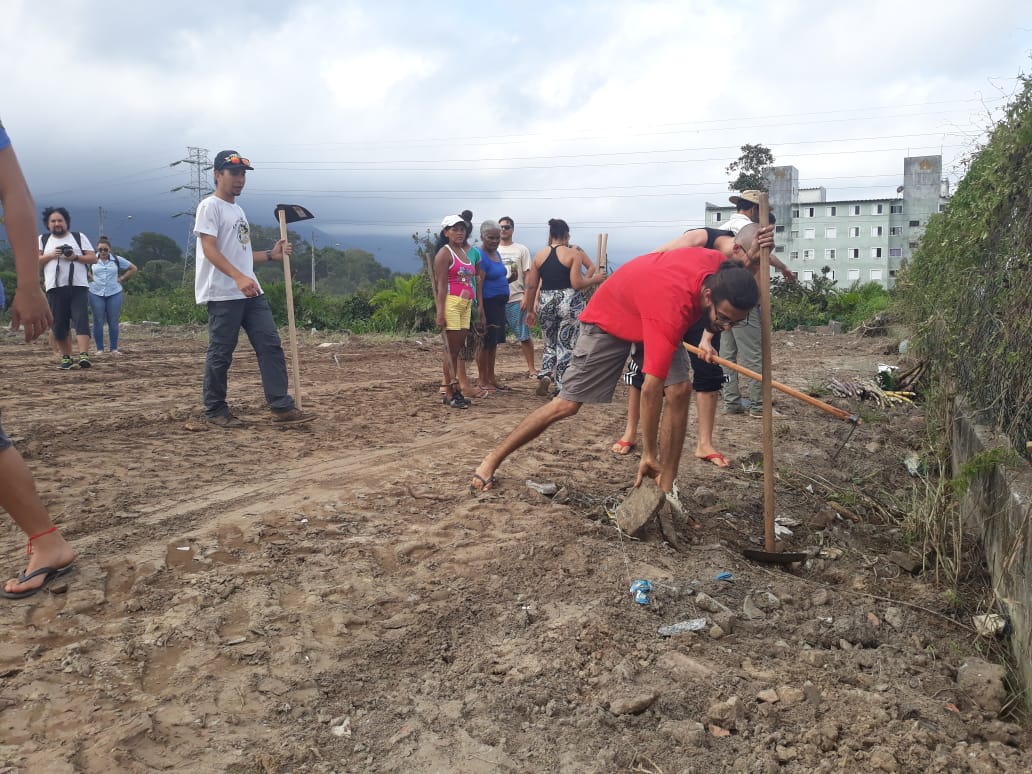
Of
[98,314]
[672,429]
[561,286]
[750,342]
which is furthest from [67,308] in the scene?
[672,429]

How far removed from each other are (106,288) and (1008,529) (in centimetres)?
989

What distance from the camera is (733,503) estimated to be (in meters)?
4.75

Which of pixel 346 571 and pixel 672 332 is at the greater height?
pixel 672 332

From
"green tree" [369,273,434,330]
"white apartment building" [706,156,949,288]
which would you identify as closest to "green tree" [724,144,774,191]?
"white apartment building" [706,156,949,288]

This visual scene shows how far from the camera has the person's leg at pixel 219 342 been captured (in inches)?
225

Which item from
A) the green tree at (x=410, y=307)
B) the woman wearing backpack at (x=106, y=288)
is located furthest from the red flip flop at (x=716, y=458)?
the green tree at (x=410, y=307)

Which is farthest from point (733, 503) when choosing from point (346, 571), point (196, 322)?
point (196, 322)

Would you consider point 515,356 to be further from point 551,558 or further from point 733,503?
point 551,558

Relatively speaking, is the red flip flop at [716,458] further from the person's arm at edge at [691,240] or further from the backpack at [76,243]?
the backpack at [76,243]

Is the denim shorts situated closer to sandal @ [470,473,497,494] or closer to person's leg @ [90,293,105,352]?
sandal @ [470,473,497,494]

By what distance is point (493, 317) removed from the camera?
26.5 feet

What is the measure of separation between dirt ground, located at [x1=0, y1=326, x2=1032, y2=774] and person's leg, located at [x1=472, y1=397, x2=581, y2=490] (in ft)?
0.41

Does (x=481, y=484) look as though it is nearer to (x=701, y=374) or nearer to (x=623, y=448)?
(x=623, y=448)

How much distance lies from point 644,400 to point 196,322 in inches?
605
